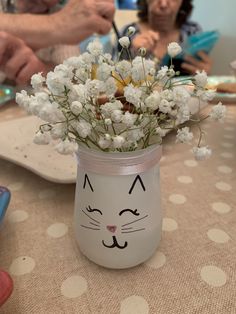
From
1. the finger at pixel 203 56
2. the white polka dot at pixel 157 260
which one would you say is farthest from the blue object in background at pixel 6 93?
the finger at pixel 203 56

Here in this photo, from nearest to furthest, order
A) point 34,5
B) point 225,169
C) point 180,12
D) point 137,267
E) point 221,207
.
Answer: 1. point 137,267
2. point 221,207
3. point 225,169
4. point 34,5
5. point 180,12

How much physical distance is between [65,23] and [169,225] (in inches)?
25.7

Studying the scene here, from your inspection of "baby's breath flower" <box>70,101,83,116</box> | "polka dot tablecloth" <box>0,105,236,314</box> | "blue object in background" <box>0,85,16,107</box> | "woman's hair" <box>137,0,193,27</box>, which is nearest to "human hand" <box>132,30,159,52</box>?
"woman's hair" <box>137,0,193,27</box>

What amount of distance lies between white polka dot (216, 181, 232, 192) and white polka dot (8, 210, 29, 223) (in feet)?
0.98

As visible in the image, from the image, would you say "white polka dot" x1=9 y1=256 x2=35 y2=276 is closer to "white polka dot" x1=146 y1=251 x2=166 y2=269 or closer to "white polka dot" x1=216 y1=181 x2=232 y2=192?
"white polka dot" x1=146 y1=251 x2=166 y2=269

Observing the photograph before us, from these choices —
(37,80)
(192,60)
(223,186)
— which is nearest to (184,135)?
(37,80)

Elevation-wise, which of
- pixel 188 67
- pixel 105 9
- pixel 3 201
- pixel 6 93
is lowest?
pixel 188 67

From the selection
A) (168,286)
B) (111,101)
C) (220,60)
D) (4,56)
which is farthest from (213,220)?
(220,60)

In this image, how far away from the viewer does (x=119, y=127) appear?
1.07 ft

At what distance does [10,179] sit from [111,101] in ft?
1.09

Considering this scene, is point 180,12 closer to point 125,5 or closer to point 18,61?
point 125,5

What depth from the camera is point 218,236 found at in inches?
17.1

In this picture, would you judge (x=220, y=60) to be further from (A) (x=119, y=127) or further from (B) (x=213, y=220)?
(A) (x=119, y=127)

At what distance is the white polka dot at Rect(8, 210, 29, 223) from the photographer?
0.47 m
